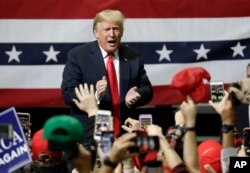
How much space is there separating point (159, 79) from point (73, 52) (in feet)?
5.44

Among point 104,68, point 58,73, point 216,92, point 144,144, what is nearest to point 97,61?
point 104,68

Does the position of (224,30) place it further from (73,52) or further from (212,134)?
(73,52)

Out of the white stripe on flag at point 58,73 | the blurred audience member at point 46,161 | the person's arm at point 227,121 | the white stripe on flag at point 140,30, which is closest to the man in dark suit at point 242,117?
the white stripe on flag at point 58,73

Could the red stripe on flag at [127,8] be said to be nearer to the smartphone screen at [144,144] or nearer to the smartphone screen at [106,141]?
the smartphone screen at [106,141]

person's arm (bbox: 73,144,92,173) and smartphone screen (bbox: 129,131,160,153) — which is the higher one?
smartphone screen (bbox: 129,131,160,153)

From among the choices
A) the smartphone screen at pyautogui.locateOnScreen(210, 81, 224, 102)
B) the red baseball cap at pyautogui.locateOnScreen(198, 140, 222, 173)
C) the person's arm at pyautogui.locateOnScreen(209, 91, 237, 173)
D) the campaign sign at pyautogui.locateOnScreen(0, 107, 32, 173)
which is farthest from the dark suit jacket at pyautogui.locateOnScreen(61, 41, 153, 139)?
the person's arm at pyautogui.locateOnScreen(209, 91, 237, 173)

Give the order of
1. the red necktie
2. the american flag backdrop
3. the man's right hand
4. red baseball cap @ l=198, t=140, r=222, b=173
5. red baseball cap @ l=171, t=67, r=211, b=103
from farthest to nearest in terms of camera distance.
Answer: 1. the american flag backdrop
2. the red necktie
3. the man's right hand
4. red baseball cap @ l=198, t=140, r=222, b=173
5. red baseball cap @ l=171, t=67, r=211, b=103

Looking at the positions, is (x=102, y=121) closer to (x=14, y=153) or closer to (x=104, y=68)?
(x=14, y=153)

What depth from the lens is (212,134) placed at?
6.64m

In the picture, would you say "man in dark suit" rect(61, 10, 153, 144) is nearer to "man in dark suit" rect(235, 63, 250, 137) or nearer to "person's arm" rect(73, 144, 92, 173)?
"person's arm" rect(73, 144, 92, 173)

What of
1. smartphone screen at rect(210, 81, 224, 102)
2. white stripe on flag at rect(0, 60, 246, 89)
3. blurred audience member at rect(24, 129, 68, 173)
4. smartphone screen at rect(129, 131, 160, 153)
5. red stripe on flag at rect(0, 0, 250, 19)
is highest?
red stripe on flag at rect(0, 0, 250, 19)

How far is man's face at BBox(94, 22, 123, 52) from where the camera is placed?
186 inches

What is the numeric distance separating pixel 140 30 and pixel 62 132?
136 inches

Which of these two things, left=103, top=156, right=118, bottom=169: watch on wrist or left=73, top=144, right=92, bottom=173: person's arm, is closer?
left=103, top=156, right=118, bottom=169: watch on wrist
